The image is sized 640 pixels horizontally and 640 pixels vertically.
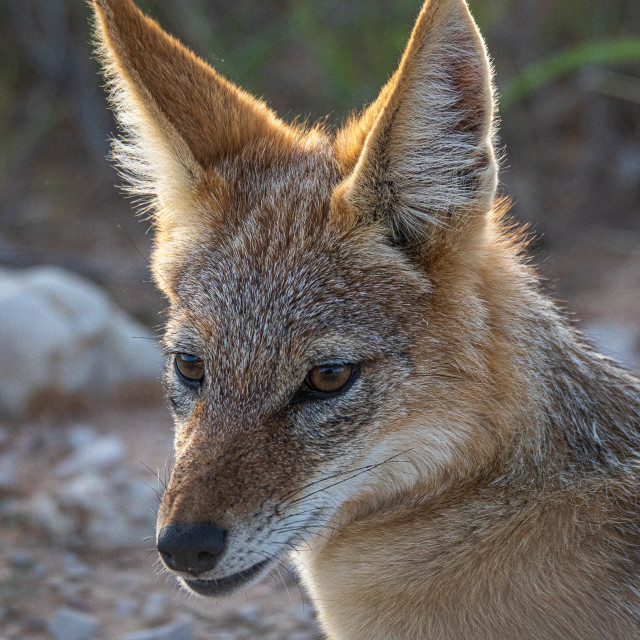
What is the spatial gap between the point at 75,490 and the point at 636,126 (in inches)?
322

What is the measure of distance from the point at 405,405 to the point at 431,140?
109 cm

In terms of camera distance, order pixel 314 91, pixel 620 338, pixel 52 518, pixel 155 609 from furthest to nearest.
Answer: pixel 314 91 → pixel 620 338 → pixel 52 518 → pixel 155 609

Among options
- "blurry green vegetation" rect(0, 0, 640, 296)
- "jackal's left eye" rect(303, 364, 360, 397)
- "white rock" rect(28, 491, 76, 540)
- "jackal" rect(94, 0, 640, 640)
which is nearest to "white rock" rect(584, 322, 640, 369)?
"blurry green vegetation" rect(0, 0, 640, 296)

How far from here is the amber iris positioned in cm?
338

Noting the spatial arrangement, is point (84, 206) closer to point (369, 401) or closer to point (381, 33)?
point (381, 33)

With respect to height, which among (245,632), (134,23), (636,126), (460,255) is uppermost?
(134,23)

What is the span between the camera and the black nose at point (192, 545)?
120 inches

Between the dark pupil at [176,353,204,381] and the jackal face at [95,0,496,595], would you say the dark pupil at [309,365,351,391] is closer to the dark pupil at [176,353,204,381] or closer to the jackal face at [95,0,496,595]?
the jackal face at [95,0,496,595]

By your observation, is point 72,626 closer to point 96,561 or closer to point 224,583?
point 96,561

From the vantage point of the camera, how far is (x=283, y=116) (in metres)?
10.4

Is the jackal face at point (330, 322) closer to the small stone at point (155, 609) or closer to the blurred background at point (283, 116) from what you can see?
the small stone at point (155, 609)

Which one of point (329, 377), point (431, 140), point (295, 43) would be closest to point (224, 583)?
point (329, 377)

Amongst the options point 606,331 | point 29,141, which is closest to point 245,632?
point 606,331

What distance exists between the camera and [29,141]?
10.8 m
